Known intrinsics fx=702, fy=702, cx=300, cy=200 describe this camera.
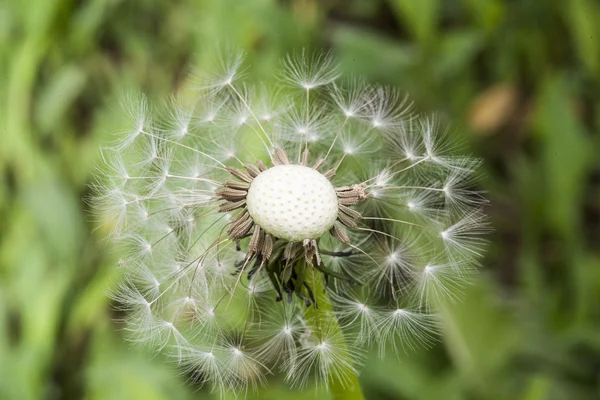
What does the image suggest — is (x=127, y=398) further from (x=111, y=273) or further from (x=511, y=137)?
(x=511, y=137)

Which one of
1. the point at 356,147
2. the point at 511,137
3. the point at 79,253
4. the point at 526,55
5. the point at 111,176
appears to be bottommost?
the point at 79,253

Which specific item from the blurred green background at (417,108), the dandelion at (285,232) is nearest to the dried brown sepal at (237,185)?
the dandelion at (285,232)

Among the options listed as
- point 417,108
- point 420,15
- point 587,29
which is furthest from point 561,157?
point 420,15

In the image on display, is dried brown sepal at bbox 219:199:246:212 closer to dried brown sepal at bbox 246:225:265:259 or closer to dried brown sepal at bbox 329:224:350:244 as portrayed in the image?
dried brown sepal at bbox 246:225:265:259

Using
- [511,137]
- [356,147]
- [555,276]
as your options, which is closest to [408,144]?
[356,147]

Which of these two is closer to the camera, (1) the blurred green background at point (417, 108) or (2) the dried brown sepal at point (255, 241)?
(2) the dried brown sepal at point (255, 241)

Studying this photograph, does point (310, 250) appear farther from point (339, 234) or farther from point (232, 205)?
point (232, 205)

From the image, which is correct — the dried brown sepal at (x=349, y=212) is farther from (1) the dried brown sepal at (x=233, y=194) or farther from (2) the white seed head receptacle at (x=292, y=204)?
(1) the dried brown sepal at (x=233, y=194)
